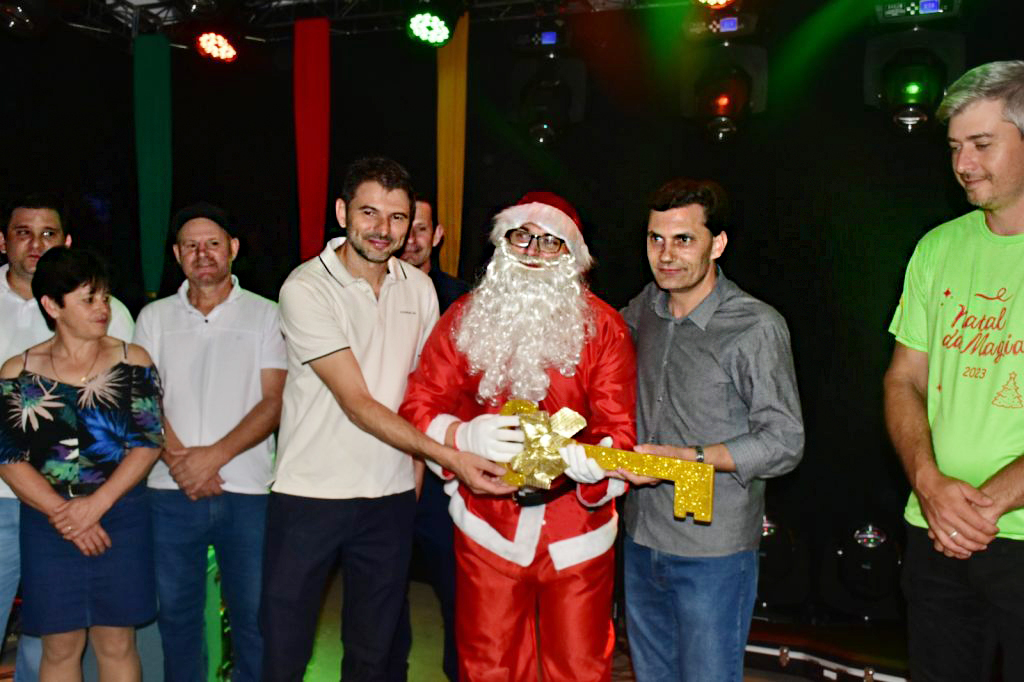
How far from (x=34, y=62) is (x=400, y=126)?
111 inches

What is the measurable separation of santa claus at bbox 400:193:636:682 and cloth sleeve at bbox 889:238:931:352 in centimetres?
83

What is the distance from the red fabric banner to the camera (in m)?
6.80

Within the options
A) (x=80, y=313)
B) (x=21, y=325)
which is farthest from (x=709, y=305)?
(x=21, y=325)

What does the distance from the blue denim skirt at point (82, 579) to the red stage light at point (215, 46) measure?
4.42 meters

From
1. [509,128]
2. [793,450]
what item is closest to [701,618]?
[793,450]

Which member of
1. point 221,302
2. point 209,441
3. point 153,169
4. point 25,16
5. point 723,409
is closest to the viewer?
point 723,409

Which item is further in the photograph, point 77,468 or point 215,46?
point 215,46

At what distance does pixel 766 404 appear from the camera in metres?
2.51

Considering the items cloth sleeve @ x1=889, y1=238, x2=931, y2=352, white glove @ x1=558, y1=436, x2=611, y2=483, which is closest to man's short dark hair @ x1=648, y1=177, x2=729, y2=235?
cloth sleeve @ x1=889, y1=238, x2=931, y2=352

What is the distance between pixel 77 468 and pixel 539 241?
6.14ft

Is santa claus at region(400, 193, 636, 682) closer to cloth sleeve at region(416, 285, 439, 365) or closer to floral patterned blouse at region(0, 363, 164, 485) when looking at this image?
cloth sleeve at region(416, 285, 439, 365)

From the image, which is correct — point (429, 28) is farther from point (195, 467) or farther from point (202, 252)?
point (195, 467)

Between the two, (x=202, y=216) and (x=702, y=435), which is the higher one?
(x=202, y=216)

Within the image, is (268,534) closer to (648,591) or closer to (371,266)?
(371,266)
